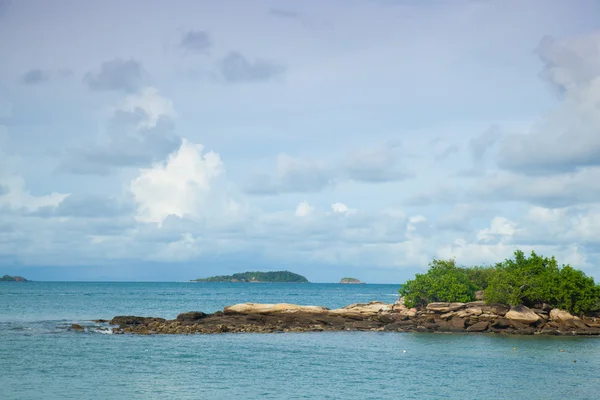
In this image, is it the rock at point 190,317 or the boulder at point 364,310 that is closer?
the rock at point 190,317

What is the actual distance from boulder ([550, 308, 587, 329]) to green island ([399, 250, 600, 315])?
90 cm

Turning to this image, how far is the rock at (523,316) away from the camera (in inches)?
2936

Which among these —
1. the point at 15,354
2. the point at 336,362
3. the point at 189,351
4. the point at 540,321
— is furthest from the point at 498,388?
the point at 15,354

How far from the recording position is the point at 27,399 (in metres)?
38.6

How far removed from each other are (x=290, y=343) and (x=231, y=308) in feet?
73.3

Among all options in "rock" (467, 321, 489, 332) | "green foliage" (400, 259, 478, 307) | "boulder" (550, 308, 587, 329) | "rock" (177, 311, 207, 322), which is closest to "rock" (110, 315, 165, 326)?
"rock" (177, 311, 207, 322)

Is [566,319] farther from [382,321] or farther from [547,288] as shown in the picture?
[382,321]

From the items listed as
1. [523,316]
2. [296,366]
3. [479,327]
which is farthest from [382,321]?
[296,366]

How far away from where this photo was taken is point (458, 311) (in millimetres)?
79000

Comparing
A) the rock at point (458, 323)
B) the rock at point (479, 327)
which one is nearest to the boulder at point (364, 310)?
the rock at point (458, 323)

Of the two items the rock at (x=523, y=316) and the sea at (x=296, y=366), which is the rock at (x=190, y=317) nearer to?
the sea at (x=296, y=366)

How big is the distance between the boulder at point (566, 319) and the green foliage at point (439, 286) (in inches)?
427

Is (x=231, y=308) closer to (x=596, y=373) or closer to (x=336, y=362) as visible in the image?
(x=336, y=362)

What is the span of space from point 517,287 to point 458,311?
26.0 feet
